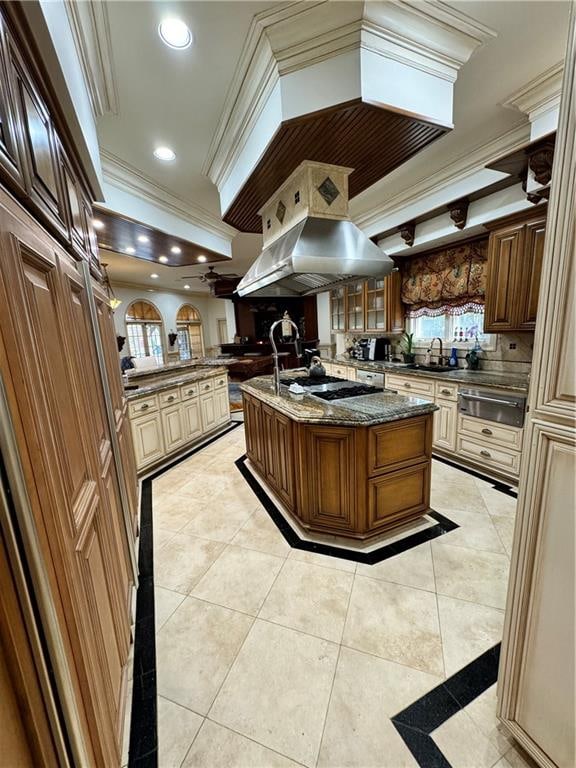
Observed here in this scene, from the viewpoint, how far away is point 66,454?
861mm

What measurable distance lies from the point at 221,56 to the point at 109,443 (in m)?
2.20

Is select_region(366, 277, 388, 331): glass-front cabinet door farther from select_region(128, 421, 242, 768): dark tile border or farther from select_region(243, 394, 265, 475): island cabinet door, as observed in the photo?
select_region(128, 421, 242, 768): dark tile border

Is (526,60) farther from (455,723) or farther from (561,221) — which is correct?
(455,723)

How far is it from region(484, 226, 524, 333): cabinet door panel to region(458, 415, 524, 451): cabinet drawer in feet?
3.14

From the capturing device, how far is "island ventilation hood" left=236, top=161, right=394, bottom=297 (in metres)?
2.24

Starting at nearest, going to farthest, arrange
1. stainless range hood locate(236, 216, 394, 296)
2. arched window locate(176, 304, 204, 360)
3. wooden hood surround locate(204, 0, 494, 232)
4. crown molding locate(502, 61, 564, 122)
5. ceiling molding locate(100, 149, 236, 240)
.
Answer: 1. wooden hood surround locate(204, 0, 494, 232)
2. crown molding locate(502, 61, 564, 122)
3. stainless range hood locate(236, 216, 394, 296)
4. ceiling molding locate(100, 149, 236, 240)
5. arched window locate(176, 304, 204, 360)

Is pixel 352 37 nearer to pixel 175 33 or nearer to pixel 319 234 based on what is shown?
pixel 175 33

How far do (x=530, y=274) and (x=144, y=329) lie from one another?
9.62 meters

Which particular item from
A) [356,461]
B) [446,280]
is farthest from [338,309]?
[356,461]

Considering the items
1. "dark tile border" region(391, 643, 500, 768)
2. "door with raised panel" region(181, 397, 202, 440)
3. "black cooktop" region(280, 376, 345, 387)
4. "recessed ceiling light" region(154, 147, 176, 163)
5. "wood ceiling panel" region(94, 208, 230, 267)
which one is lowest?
"dark tile border" region(391, 643, 500, 768)

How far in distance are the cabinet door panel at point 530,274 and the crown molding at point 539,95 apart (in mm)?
869

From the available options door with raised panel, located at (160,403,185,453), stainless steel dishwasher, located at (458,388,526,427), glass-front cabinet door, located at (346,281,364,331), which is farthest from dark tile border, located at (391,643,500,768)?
glass-front cabinet door, located at (346,281,364,331)

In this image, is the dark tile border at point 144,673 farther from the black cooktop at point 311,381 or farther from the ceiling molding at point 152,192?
the ceiling molding at point 152,192

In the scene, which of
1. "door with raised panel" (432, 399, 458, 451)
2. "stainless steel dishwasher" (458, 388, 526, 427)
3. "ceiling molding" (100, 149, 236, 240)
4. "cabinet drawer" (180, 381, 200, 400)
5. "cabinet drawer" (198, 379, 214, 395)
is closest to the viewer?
"ceiling molding" (100, 149, 236, 240)
